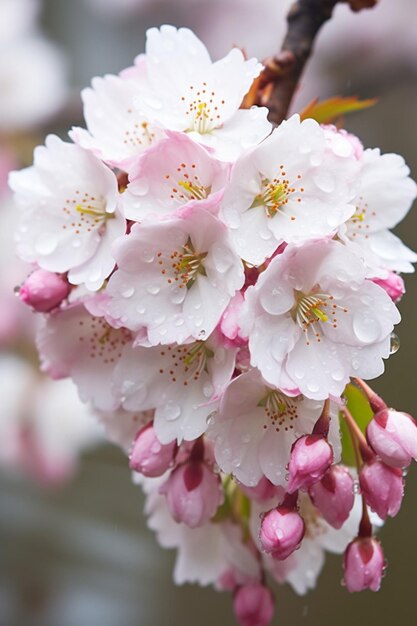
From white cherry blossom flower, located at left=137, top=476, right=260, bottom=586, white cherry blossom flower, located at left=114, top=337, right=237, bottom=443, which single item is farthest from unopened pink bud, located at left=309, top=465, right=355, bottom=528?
white cherry blossom flower, located at left=137, top=476, right=260, bottom=586

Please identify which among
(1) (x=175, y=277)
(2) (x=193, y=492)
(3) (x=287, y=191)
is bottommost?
(2) (x=193, y=492)

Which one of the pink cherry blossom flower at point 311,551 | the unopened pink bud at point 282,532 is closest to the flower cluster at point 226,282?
the unopened pink bud at point 282,532

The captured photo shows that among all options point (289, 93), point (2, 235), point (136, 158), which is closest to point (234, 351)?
point (136, 158)

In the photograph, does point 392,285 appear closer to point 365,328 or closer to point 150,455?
point 365,328

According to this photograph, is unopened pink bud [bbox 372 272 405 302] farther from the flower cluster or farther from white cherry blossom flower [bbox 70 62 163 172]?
→ white cherry blossom flower [bbox 70 62 163 172]

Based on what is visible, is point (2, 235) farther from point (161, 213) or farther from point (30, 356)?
point (161, 213)

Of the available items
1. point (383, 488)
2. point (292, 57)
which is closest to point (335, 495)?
point (383, 488)
